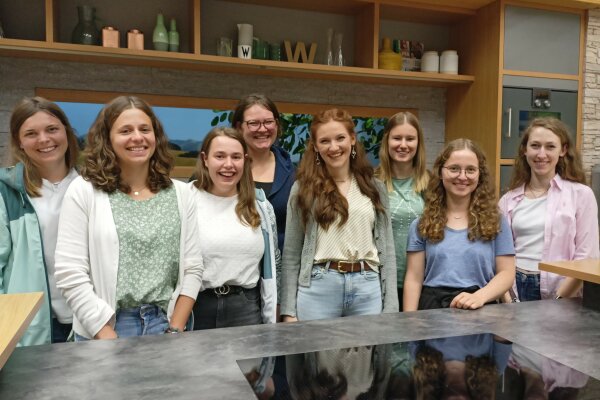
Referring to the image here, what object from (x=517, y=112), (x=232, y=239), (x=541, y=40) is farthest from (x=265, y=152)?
(x=541, y=40)

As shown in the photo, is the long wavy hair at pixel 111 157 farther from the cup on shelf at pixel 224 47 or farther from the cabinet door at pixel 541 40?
the cabinet door at pixel 541 40

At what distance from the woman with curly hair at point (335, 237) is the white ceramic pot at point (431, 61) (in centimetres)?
192

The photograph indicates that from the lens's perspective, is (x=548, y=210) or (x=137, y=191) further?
(x=548, y=210)

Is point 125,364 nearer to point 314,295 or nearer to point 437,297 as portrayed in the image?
point 314,295

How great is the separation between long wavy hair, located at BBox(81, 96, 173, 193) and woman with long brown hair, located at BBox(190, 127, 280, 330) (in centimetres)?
25

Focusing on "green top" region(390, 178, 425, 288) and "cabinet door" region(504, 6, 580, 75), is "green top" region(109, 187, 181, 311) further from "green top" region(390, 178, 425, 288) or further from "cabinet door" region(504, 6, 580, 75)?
"cabinet door" region(504, 6, 580, 75)

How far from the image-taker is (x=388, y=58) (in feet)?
11.8

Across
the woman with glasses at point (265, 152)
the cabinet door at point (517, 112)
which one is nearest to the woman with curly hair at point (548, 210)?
the woman with glasses at point (265, 152)

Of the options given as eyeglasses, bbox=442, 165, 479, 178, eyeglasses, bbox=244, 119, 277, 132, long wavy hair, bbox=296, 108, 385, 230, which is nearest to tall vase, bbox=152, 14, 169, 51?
eyeglasses, bbox=244, 119, 277, 132

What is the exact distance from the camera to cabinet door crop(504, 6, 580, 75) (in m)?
3.58

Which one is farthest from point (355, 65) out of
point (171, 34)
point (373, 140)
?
point (171, 34)

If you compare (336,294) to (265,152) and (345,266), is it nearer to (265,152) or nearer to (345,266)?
(345,266)

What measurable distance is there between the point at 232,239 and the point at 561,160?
57.4 inches

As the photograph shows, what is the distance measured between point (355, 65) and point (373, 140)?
0.58m
